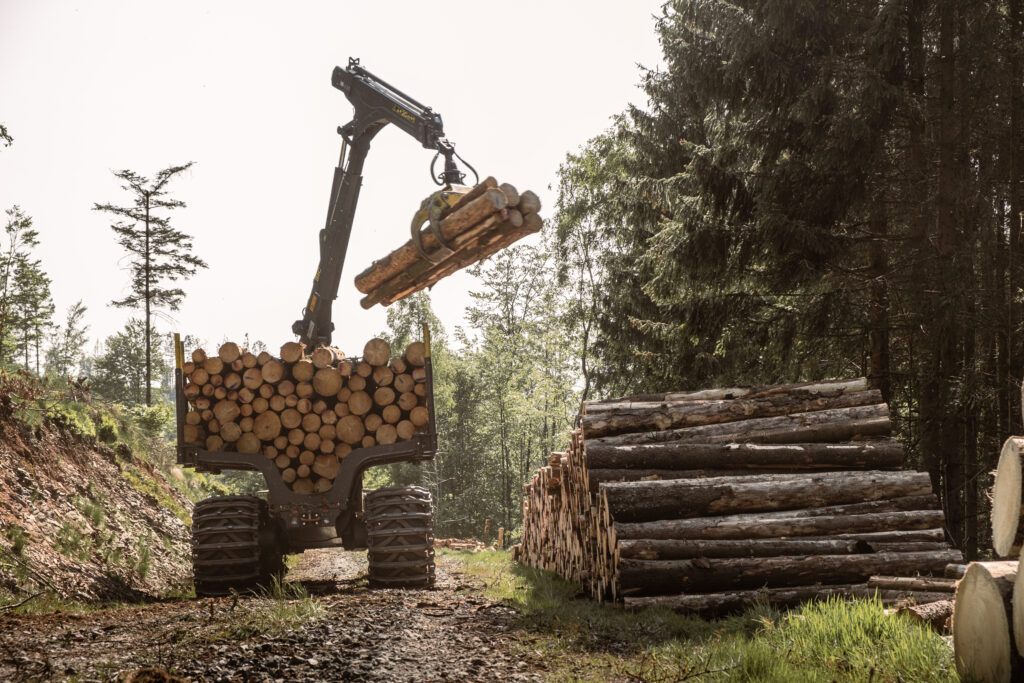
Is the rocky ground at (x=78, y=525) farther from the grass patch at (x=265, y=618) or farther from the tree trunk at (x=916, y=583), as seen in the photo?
the tree trunk at (x=916, y=583)

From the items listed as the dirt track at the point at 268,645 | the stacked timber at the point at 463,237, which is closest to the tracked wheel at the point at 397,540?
the dirt track at the point at 268,645

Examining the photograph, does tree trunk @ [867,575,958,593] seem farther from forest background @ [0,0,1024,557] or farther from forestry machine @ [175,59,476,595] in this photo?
forest background @ [0,0,1024,557]

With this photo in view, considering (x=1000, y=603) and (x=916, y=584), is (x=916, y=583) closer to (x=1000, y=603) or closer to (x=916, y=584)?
(x=916, y=584)

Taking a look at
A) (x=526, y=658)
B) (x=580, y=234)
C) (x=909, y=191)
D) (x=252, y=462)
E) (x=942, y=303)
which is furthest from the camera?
(x=580, y=234)

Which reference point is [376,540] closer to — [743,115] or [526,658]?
[526,658]

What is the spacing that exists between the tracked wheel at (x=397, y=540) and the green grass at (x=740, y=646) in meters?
1.94

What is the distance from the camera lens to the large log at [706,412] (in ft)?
27.0

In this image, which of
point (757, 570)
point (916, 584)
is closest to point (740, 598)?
point (757, 570)

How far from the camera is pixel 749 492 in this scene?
7.31 m

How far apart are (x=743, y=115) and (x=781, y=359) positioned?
13.8 ft

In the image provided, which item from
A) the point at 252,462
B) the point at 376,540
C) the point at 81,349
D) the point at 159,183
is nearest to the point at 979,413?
the point at 376,540

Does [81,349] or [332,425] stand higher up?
[81,349]

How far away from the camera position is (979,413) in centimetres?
1129

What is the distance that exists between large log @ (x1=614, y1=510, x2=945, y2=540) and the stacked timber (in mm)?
3495
